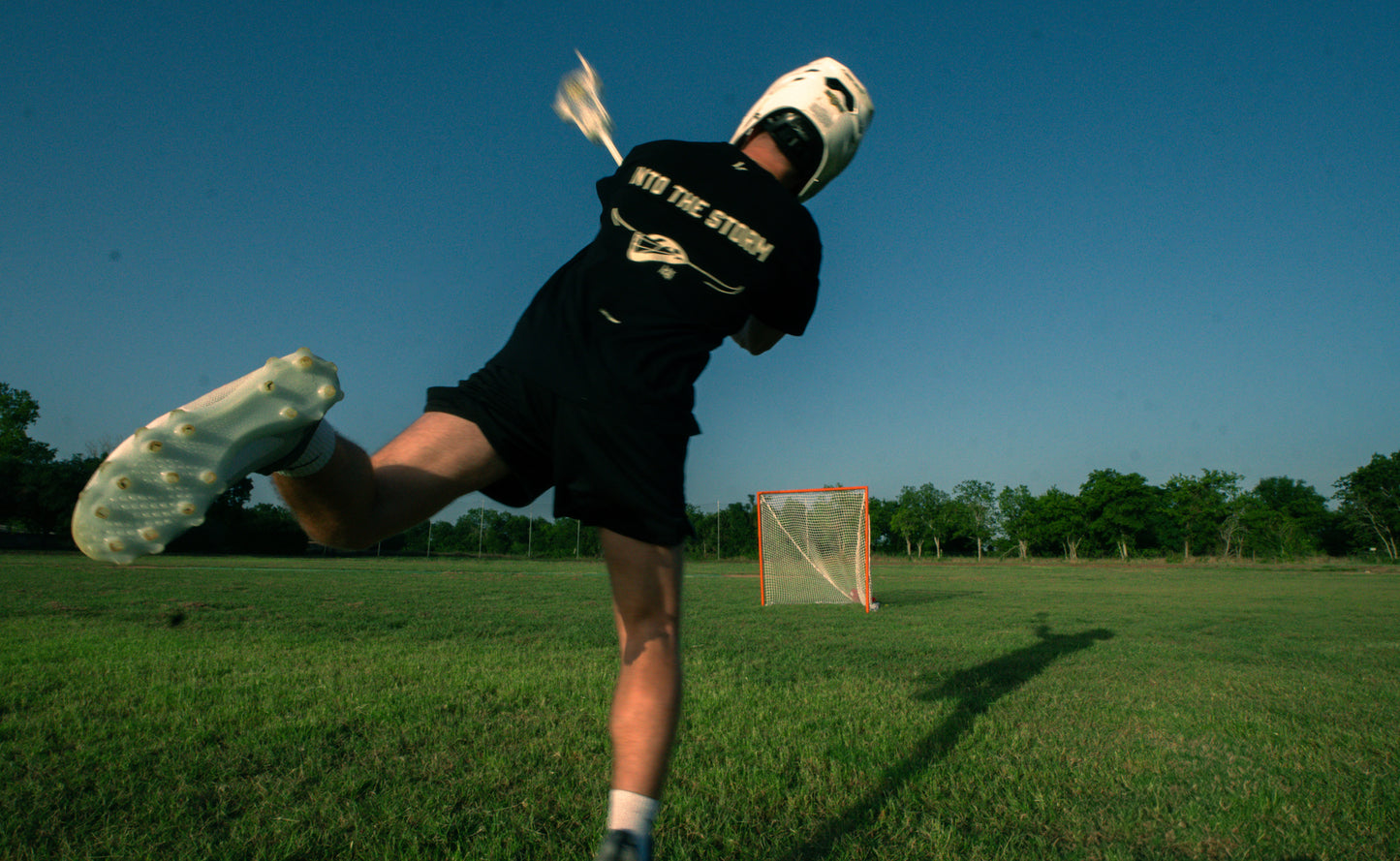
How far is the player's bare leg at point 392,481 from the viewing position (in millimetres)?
1236

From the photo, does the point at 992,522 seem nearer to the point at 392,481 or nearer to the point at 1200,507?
the point at 1200,507

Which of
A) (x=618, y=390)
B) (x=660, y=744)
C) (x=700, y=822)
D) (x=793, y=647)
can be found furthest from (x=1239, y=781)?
(x=793, y=647)

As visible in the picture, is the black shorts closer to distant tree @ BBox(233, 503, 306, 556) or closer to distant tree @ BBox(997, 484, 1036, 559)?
distant tree @ BBox(233, 503, 306, 556)

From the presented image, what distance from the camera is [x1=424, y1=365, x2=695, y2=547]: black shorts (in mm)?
1366

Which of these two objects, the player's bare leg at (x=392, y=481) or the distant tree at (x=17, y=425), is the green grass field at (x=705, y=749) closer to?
the player's bare leg at (x=392, y=481)

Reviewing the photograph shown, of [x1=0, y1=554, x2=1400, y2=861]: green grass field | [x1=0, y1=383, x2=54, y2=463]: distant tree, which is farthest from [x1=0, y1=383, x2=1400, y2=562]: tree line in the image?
[x1=0, y1=554, x2=1400, y2=861]: green grass field

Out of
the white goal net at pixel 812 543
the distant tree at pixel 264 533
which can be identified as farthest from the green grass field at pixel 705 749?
the distant tree at pixel 264 533

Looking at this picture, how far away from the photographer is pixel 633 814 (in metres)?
1.35

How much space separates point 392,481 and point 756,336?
2.90 feet

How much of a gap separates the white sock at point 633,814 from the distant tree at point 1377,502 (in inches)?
3091

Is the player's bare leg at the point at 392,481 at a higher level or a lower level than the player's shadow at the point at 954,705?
higher

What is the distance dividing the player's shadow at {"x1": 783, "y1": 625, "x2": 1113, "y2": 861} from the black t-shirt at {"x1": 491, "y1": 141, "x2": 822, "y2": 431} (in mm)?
1505

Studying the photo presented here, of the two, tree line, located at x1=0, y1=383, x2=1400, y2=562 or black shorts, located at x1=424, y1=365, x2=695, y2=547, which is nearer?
black shorts, located at x1=424, y1=365, x2=695, y2=547

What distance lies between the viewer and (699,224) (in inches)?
60.1
